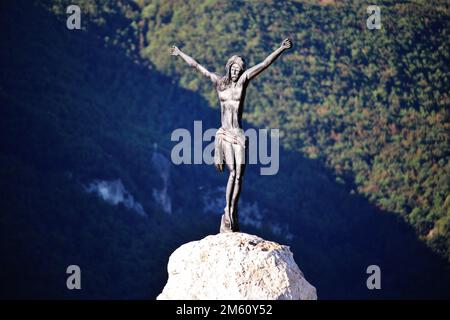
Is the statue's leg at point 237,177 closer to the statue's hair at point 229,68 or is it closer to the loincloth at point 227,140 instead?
the loincloth at point 227,140

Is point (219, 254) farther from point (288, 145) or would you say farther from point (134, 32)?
point (134, 32)

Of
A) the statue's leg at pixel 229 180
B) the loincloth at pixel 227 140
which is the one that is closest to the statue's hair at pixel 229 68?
the loincloth at pixel 227 140

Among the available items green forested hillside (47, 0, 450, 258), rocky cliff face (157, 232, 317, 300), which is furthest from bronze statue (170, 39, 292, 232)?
green forested hillside (47, 0, 450, 258)

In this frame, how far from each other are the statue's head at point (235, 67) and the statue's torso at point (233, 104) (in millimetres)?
144

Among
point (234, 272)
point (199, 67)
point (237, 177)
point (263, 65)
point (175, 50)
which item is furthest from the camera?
point (175, 50)

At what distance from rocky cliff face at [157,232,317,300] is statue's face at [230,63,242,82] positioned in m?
3.08

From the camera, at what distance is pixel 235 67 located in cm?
3541

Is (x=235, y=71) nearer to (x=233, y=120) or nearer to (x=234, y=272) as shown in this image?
(x=233, y=120)

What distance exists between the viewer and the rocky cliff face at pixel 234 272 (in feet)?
111

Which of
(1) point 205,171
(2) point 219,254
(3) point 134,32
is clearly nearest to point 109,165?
(1) point 205,171

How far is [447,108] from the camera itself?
7212 centimetres

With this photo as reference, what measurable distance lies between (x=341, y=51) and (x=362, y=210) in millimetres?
7987

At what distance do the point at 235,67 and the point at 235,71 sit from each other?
0.08m

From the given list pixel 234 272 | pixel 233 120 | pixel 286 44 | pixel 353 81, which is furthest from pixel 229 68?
pixel 353 81
